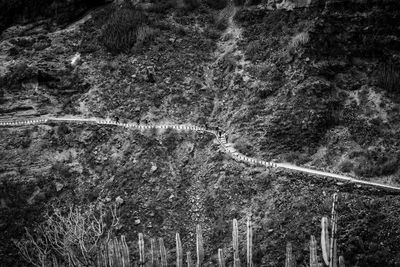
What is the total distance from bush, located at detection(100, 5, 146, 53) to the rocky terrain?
0.41 meters

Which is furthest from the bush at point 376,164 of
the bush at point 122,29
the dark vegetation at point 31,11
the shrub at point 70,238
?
the dark vegetation at point 31,11

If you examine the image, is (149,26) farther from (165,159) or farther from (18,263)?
(18,263)

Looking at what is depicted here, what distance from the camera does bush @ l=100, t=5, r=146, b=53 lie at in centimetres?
5378

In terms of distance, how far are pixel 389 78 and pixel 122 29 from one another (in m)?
26.9

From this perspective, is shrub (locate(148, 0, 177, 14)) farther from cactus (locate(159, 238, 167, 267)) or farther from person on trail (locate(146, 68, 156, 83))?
cactus (locate(159, 238, 167, 267))

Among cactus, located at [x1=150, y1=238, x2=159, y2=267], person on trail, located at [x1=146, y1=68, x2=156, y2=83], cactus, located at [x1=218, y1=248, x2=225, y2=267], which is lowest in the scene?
cactus, located at [x1=150, y1=238, x2=159, y2=267]

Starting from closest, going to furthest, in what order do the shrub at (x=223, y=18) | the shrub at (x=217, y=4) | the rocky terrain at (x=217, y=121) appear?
the rocky terrain at (x=217, y=121)
the shrub at (x=223, y=18)
the shrub at (x=217, y=4)

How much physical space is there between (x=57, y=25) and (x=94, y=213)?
25.6 meters

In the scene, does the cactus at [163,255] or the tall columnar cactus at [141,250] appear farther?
the cactus at [163,255]

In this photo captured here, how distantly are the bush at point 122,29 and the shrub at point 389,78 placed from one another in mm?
23651

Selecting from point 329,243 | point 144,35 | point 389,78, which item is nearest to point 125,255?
point 329,243

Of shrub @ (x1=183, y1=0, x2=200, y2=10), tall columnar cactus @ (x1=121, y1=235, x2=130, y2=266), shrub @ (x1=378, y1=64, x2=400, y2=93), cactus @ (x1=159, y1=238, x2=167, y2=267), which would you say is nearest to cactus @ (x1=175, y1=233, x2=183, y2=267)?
cactus @ (x1=159, y1=238, x2=167, y2=267)

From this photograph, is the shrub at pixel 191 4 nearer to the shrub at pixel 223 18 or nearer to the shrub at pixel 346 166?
the shrub at pixel 223 18

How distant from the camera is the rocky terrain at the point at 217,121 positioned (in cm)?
3656
